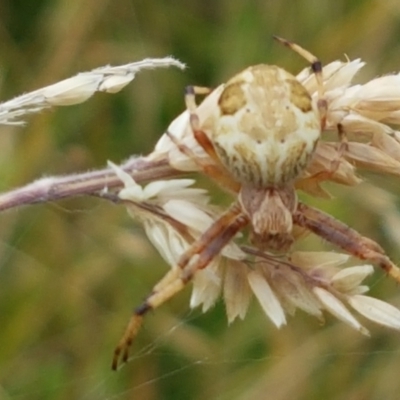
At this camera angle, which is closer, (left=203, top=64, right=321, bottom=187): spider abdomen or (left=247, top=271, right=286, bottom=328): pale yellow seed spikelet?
(left=247, top=271, right=286, bottom=328): pale yellow seed spikelet

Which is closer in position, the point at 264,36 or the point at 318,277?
the point at 318,277

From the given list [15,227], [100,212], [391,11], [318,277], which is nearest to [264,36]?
[391,11]

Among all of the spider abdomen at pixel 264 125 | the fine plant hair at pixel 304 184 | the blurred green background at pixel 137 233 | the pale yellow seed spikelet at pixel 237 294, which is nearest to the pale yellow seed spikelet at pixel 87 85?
the fine plant hair at pixel 304 184

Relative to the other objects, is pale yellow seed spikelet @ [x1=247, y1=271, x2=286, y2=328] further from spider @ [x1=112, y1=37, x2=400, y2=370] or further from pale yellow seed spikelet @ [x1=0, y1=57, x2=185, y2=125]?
pale yellow seed spikelet @ [x1=0, y1=57, x2=185, y2=125]

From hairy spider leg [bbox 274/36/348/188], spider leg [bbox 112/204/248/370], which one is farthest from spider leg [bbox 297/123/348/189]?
spider leg [bbox 112/204/248/370]

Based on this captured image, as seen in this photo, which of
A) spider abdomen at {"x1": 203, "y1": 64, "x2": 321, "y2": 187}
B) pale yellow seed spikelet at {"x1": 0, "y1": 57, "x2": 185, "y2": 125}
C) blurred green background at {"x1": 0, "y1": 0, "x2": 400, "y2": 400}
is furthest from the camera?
blurred green background at {"x1": 0, "y1": 0, "x2": 400, "y2": 400}

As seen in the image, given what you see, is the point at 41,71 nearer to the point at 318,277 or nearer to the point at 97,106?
the point at 97,106
